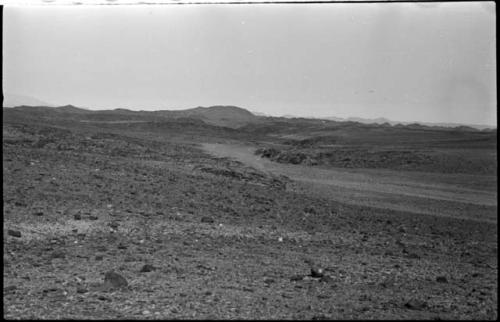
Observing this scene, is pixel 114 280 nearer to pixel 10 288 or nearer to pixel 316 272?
pixel 10 288

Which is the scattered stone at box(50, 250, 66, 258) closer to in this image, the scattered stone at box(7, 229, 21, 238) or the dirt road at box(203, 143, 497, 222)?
the scattered stone at box(7, 229, 21, 238)

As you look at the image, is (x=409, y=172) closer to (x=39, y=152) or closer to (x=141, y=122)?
(x=39, y=152)

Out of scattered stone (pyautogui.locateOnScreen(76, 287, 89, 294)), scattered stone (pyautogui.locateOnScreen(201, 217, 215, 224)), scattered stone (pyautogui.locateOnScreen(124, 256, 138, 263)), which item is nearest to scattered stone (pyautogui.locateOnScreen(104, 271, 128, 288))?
scattered stone (pyautogui.locateOnScreen(76, 287, 89, 294))

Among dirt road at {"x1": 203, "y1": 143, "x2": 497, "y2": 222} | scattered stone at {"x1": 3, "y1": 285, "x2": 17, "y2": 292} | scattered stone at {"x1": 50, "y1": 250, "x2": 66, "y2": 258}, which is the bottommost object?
dirt road at {"x1": 203, "y1": 143, "x2": 497, "y2": 222}

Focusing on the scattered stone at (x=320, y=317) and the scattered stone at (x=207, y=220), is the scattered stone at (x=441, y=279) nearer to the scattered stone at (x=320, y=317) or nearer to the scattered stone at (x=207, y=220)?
the scattered stone at (x=320, y=317)

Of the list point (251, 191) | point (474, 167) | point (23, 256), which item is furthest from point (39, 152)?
point (474, 167)
